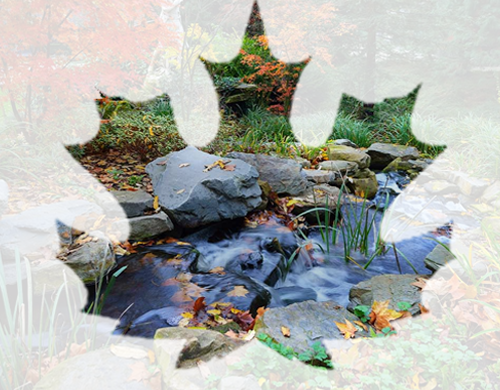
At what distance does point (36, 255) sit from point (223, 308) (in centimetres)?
172

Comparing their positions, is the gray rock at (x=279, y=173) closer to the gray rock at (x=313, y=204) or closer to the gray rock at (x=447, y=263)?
the gray rock at (x=313, y=204)

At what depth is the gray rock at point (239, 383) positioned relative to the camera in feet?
5.51

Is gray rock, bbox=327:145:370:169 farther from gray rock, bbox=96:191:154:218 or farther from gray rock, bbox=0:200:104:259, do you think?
gray rock, bbox=0:200:104:259

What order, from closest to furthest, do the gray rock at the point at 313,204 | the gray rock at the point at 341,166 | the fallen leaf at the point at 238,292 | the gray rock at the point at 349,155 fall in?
the fallen leaf at the point at 238,292 < the gray rock at the point at 313,204 < the gray rock at the point at 341,166 < the gray rock at the point at 349,155

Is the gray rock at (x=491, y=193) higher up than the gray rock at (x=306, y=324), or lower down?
lower down

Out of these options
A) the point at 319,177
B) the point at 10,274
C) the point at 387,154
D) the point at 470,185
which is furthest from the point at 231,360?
the point at 387,154

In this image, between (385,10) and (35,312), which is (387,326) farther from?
(385,10)

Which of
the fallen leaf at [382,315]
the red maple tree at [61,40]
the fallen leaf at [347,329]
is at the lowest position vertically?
the fallen leaf at [382,315]

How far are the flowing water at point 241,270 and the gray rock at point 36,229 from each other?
63 centimetres

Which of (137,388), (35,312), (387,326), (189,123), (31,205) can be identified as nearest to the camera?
(137,388)

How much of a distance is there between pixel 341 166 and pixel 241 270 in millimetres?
2941

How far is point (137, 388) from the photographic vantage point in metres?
1.80

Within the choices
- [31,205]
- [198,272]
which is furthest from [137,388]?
[31,205]

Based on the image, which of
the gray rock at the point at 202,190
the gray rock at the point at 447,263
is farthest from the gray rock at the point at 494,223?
the gray rock at the point at 202,190
